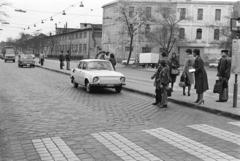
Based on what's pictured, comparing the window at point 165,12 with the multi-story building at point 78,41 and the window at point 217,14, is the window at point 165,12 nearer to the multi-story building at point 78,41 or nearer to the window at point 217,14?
the window at point 217,14

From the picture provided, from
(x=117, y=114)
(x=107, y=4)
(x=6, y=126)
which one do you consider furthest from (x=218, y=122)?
(x=107, y=4)

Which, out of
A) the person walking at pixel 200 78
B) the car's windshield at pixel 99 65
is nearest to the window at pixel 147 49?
the car's windshield at pixel 99 65

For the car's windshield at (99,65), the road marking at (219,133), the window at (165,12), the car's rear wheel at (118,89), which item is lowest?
the road marking at (219,133)

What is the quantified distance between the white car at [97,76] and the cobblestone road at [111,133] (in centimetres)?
337

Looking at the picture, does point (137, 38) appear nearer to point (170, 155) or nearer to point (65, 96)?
point (65, 96)

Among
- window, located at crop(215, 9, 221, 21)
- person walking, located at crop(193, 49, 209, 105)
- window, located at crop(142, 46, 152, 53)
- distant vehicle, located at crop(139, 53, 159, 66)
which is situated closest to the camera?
person walking, located at crop(193, 49, 209, 105)

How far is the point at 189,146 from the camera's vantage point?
7086mm

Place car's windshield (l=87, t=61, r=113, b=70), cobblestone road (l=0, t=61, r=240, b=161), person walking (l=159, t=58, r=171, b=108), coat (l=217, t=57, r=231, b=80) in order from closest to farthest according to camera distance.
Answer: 1. cobblestone road (l=0, t=61, r=240, b=161)
2. person walking (l=159, t=58, r=171, b=108)
3. coat (l=217, t=57, r=231, b=80)
4. car's windshield (l=87, t=61, r=113, b=70)

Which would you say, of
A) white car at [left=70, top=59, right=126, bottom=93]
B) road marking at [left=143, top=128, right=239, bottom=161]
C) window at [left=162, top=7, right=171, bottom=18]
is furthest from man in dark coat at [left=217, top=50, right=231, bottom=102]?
window at [left=162, top=7, right=171, bottom=18]

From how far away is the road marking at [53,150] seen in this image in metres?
6.19

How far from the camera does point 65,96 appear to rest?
15.0m

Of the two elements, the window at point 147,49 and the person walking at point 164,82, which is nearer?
the person walking at point 164,82

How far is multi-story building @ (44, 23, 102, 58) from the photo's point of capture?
91125 mm

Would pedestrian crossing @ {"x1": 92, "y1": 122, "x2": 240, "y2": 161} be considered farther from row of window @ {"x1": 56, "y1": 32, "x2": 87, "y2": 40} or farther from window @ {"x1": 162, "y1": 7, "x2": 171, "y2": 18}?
row of window @ {"x1": 56, "y1": 32, "x2": 87, "y2": 40}
